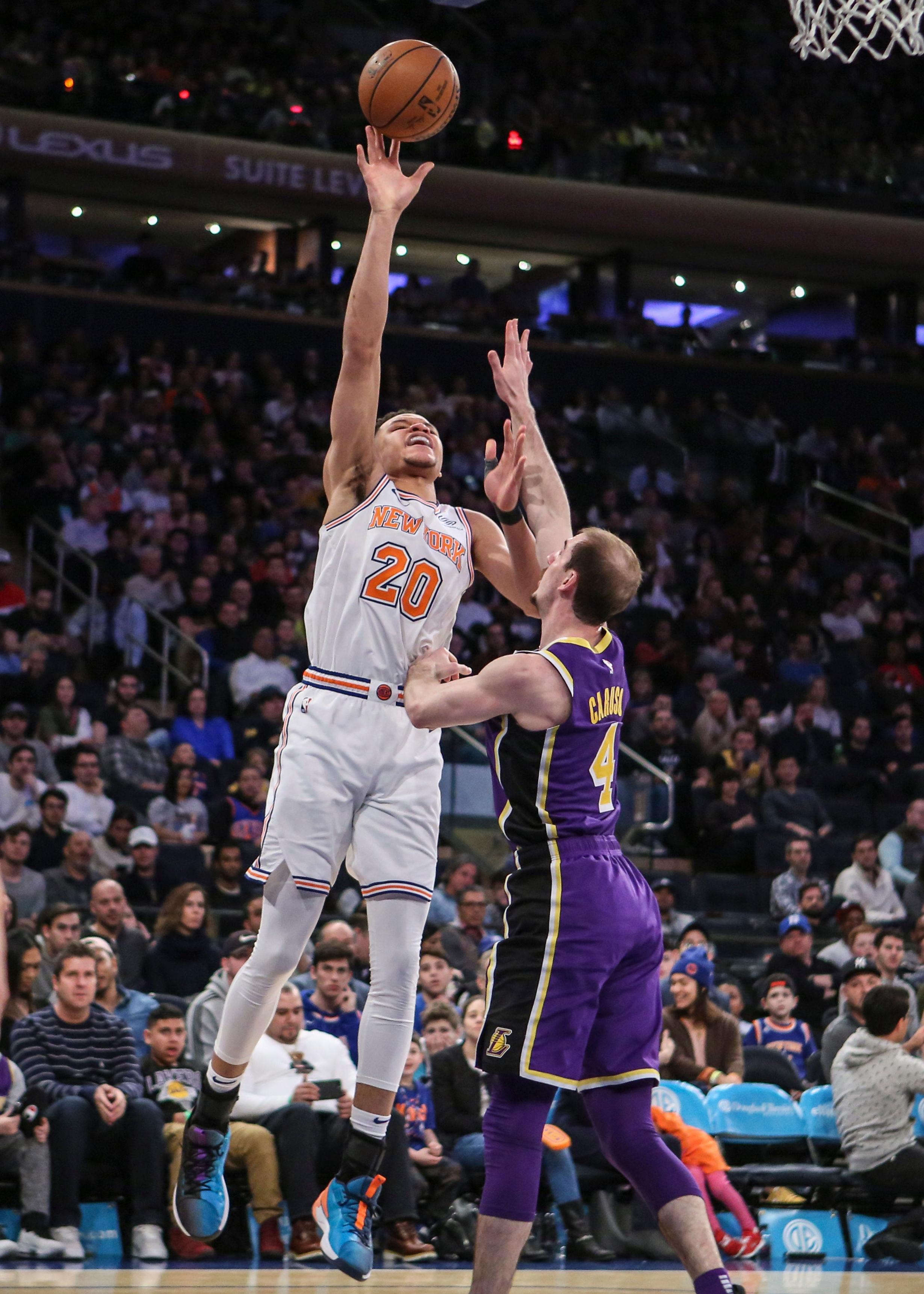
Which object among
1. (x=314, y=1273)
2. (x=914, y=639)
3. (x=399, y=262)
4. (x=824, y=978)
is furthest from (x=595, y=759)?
(x=399, y=262)

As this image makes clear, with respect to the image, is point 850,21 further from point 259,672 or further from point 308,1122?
point 259,672

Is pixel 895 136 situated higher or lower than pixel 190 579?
higher

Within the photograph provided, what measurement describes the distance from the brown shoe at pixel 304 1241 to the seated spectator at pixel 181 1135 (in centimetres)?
2

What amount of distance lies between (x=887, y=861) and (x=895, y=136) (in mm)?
14609

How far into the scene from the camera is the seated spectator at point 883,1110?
30.2 feet

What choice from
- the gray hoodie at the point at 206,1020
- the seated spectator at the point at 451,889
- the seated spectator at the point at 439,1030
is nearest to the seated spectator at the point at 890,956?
the seated spectator at the point at 451,889

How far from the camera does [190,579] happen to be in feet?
54.6

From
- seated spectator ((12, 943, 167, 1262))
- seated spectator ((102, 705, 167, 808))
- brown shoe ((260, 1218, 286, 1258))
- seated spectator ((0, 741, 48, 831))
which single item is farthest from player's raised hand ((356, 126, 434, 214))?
seated spectator ((102, 705, 167, 808))

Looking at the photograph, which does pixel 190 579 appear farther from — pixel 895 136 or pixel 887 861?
pixel 895 136

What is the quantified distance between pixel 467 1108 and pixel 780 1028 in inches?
104

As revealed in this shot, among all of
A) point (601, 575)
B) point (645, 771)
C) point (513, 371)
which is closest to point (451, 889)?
point (645, 771)

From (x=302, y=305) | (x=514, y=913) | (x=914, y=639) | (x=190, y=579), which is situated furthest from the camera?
(x=302, y=305)

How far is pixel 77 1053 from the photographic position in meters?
8.43

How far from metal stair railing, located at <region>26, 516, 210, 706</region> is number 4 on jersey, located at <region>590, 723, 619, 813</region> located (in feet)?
32.8
